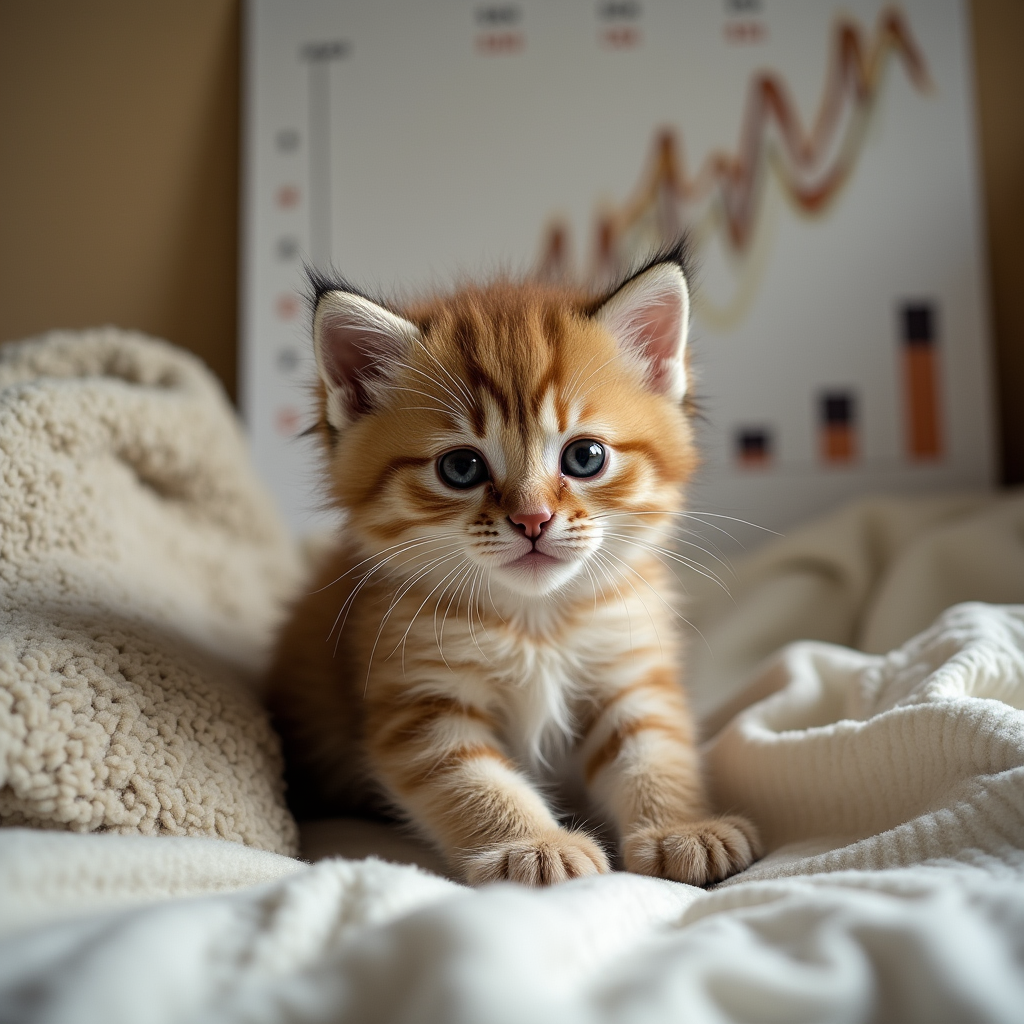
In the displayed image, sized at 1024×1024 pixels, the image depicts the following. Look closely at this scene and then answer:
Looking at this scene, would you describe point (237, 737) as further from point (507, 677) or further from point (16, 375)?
point (16, 375)

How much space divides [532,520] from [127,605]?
515 mm

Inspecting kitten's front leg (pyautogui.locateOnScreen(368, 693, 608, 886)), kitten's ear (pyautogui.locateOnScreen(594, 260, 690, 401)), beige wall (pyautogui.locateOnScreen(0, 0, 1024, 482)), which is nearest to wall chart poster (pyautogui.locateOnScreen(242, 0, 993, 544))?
beige wall (pyautogui.locateOnScreen(0, 0, 1024, 482))

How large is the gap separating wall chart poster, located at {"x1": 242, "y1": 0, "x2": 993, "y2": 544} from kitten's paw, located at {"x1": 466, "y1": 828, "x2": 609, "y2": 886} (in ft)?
5.09

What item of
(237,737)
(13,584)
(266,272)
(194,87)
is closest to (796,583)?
(237,737)

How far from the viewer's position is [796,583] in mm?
1711

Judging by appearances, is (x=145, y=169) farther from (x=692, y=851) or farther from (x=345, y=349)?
(x=692, y=851)

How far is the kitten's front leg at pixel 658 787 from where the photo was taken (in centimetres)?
84

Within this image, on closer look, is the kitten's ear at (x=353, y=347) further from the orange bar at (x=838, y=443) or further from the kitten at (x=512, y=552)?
the orange bar at (x=838, y=443)

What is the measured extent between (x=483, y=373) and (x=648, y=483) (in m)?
0.24

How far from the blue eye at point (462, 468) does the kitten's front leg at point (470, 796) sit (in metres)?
0.26

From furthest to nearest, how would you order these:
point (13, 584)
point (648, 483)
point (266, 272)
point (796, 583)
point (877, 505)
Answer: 1. point (266, 272)
2. point (877, 505)
3. point (796, 583)
4. point (648, 483)
5. point (13, 584)

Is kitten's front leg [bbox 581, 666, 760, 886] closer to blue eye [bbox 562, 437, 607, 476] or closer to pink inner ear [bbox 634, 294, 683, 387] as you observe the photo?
blue eye [bbox 562, 437, 607, 476]

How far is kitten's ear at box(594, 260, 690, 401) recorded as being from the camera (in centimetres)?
103

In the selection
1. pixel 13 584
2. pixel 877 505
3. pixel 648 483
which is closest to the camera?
pixel 13 584
